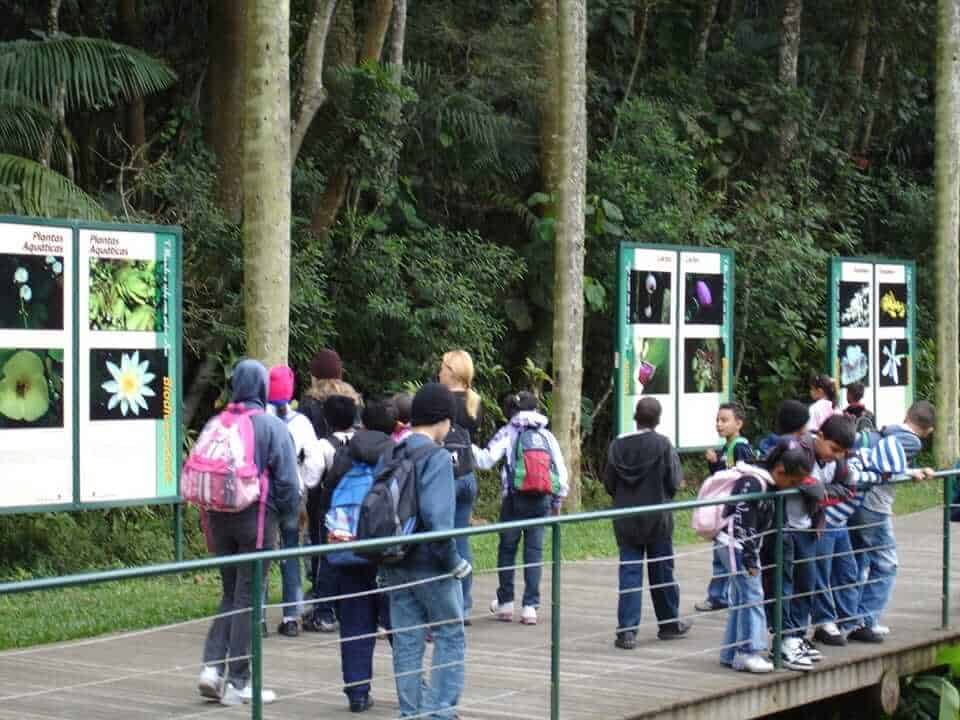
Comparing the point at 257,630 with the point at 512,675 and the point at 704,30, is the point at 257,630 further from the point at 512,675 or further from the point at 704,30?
the point at 704,30

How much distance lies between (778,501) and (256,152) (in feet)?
18.5

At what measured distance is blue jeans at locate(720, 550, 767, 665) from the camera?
977cm

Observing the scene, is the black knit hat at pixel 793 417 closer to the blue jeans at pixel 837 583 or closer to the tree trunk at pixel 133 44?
the blue jeans at pixel 837 583

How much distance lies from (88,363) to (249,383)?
159 inches

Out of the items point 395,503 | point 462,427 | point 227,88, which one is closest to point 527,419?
point 462,427

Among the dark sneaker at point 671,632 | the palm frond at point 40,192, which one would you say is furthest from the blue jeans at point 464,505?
the palm frond at point 40,192

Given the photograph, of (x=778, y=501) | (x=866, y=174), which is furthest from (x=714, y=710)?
(x=866, y=174)

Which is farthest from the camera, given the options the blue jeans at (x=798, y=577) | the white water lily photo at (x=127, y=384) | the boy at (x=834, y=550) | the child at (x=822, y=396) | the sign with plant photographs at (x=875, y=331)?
the sign with plant photographs at (x=875, y=331)

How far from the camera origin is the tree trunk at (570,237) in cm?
1828

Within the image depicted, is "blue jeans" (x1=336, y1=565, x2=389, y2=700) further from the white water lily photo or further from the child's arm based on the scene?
the white water lily photo

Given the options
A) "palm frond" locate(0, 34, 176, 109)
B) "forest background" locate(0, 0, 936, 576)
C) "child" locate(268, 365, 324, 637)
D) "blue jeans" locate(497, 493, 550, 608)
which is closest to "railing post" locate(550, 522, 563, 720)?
"child" locate(268, 365, 324, 637)

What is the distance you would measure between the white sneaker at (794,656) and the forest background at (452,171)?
6.37 metres

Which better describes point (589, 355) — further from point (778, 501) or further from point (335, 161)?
point (778, 501)

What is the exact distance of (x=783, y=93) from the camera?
2733cm
